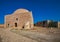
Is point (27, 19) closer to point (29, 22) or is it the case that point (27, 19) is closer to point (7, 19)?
point (29, 22)

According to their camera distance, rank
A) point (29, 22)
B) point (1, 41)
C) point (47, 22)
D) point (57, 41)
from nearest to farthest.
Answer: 1. point (1, 41)
2. point (57, 41)
3. point (29, 22)
4. point (47, 22)

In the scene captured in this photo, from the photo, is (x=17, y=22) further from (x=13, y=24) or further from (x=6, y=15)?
(x=6, y=15)

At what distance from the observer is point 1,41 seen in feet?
35.1

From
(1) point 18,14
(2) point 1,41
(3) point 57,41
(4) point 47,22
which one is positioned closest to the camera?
(2) point 1,41

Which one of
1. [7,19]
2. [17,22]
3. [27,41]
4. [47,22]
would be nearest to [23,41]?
[27,41]

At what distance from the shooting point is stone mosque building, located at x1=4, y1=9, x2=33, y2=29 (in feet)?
89.0

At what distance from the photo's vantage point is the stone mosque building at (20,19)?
2714 cm

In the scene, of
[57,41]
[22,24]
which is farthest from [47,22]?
[57,41]

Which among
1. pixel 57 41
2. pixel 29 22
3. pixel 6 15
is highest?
pixel 6 15

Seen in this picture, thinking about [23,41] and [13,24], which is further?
[13,24]

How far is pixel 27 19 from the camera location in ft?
90.4

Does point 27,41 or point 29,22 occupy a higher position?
point 29,22

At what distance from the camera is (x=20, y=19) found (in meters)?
28.5

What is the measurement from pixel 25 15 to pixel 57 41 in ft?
54.6
